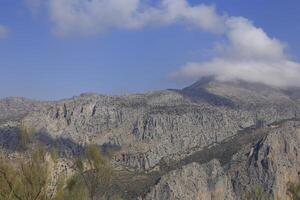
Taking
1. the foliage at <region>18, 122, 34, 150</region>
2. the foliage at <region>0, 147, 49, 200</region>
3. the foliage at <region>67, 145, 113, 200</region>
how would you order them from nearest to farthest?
the foliage at <region>0, 147, 49, 200</region>, the foliage at <region>18, 122, 34, 150</region>, the foliage at <region>67, 145, 113, 200</region>

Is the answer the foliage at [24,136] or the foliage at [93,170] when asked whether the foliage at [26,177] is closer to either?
the foliage at [24,136]

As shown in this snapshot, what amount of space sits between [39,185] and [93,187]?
14.7 metres

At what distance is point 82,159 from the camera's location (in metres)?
52.8

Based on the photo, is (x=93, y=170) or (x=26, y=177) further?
(x=93, y=170)

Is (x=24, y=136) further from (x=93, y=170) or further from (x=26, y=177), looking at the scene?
(x=93, y=170)

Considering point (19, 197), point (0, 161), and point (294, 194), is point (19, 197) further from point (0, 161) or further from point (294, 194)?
point (294, 194)

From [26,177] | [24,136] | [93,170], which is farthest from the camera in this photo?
[93,170]

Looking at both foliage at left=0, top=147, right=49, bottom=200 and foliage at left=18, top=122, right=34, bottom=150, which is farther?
foliage at left=18, top=122, right=34, bottom=150

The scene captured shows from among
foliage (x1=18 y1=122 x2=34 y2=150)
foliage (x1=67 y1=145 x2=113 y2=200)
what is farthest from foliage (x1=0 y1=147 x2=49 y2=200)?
foliage (x1=67 y1=145 x2=113 y2=200)

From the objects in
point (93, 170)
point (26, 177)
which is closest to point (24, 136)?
point (26, 177)

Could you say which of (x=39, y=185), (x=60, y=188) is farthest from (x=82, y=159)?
(x=39, y=185)

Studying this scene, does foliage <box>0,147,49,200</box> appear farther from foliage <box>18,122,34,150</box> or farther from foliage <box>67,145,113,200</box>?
foliage <box>67,145,113,200</box>

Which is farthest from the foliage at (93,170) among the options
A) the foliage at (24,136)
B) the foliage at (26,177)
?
the foliage at (24,136)

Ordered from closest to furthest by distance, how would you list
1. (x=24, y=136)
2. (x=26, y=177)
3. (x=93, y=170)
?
1. (x=26, y=177)
2. (x=24, y=136)
3. (x=93, y=170)
